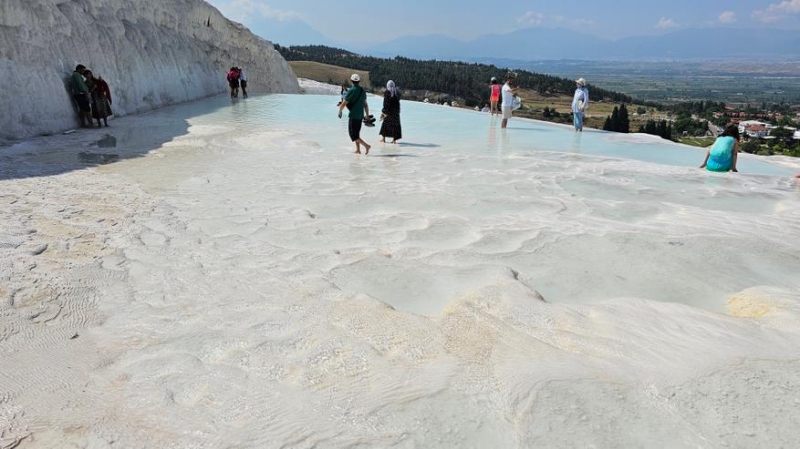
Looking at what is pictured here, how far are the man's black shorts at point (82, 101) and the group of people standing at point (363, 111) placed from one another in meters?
6.06

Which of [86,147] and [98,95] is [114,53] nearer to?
[98,95]

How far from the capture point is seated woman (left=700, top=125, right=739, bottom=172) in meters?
8.38

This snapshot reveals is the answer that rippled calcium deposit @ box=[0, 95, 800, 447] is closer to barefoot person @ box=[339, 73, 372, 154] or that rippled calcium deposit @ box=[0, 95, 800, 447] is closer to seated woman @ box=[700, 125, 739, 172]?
seated woman @ box=[700, 125, 739, 172]

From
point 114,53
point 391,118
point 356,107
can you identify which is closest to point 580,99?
point 391,118

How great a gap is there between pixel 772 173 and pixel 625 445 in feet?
29.6

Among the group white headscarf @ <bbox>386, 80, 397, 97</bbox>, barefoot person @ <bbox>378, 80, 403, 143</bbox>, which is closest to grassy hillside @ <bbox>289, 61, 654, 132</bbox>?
barefoot person @ <bbox>378, 80, 403, 143</bbox>

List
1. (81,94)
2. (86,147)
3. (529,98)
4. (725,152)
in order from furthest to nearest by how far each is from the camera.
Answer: (529,98), (81,94), (86,147), (725,152)

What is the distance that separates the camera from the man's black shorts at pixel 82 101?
453 inches

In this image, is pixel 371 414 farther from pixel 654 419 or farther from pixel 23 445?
pixel 23 445

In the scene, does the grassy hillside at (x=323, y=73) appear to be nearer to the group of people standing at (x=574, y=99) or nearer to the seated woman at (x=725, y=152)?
the group of people standing at (x=574, y=99)

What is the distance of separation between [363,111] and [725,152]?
605 centimetres

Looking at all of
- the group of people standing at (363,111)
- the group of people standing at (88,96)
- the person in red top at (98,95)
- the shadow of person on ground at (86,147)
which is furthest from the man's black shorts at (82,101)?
the group of people standing at (363,111)

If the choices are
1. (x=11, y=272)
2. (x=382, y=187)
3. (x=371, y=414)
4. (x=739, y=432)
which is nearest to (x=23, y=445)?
(x=371, y=414)

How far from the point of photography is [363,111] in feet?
30.7
